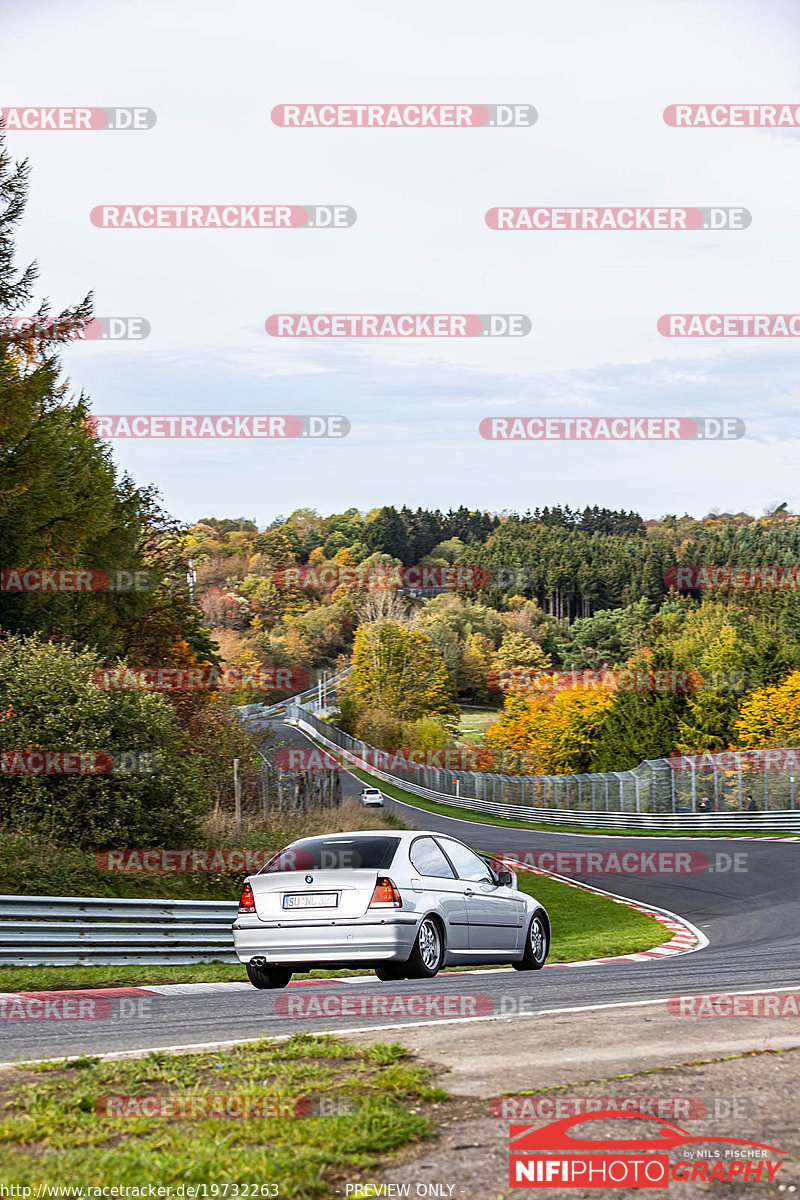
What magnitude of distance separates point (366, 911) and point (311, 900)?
0.54 metres

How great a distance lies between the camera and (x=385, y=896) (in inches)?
392

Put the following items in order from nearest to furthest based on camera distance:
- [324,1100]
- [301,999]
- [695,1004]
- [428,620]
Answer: [324,1100], [695,1004], [301,999], [428,620]

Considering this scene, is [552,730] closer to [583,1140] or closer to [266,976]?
[266,976]

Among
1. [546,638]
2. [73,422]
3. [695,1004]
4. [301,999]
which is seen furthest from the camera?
[546,638]

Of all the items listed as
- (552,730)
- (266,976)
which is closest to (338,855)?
(266,976)

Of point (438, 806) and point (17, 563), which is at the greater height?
point (17, 563)

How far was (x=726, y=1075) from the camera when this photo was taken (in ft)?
17.9

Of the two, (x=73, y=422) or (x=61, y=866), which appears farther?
(x=73, y=422)

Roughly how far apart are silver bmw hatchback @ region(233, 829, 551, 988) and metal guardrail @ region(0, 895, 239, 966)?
2.89m

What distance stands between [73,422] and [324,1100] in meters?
28.9

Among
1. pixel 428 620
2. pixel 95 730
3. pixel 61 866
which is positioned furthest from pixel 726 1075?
pixel 428 620

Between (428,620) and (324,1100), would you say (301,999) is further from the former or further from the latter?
(428,620)

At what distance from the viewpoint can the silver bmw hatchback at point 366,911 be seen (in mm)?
9938

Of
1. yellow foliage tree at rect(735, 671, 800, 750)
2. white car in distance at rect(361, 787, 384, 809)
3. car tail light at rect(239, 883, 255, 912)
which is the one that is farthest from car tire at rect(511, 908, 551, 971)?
white car in distance at rect(361, 787, 384, 809)
